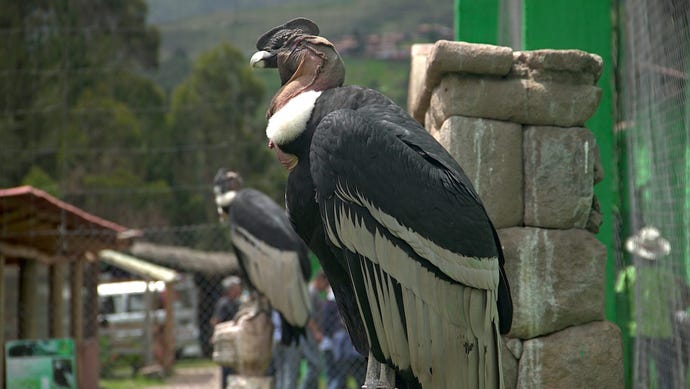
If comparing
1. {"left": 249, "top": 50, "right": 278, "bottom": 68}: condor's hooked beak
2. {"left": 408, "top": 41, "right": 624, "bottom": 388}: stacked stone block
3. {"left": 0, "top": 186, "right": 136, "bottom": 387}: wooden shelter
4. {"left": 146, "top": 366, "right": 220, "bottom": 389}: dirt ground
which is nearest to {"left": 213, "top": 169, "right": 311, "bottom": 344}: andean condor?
{"left": 0, "top": 186, "right": 136, "bottom": 387}: wooden shelter

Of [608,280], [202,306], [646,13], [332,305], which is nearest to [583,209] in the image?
[608,280]

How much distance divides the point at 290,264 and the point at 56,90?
14.0 metres

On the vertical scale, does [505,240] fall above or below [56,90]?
below

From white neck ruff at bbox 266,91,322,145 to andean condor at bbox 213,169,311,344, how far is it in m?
4.64

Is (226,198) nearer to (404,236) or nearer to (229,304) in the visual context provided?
(229,304)

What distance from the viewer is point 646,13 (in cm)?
584

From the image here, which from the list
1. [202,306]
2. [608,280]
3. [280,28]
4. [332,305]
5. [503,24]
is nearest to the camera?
[280,28]

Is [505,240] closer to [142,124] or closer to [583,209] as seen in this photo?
[583,209]

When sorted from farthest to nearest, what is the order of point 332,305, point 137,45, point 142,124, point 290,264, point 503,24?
point 137,45
point 142,124
point 332,305
point 290,264
point 503,24

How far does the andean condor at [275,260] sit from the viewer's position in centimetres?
825

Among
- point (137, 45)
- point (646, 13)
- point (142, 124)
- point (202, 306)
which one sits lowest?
point (202, 306)

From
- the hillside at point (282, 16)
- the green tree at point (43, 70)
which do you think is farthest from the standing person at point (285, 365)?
the hillside at point (282, 16)

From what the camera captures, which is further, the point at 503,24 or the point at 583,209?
the point at 503,24

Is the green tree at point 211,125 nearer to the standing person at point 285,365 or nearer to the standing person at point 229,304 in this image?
the standing person at point 229,304
